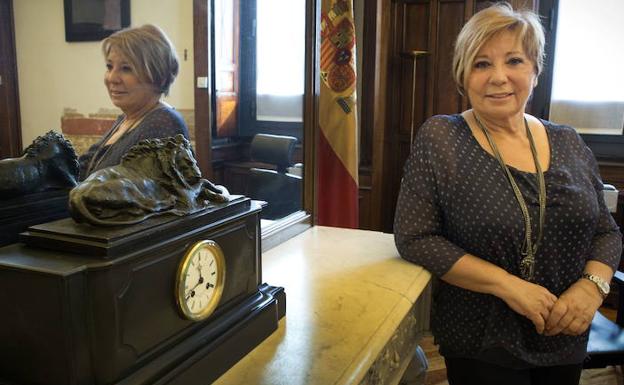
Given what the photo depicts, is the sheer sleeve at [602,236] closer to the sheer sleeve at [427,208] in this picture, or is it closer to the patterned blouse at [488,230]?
the patterned blouse at [488,230]

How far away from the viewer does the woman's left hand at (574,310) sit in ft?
4.70

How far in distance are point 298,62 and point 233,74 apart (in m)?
0.51

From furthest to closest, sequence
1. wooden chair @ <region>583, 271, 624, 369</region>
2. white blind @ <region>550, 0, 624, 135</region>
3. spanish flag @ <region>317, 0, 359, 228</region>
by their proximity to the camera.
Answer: white blind @ <region>550, 0, 624, 135</region> < spanish flag @ <region>317, 0, 359, 228</region> < wooden chair @ <region>583, 271, 624, 369</region>

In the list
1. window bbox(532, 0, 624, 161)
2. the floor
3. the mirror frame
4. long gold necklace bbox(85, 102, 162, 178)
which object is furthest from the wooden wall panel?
long gold necklace bbox(85, 102, 162, 178)

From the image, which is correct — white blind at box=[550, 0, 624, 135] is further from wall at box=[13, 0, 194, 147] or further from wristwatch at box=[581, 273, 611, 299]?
wall at box=[13, 0, 194, 147]

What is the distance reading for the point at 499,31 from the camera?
5.02 feet

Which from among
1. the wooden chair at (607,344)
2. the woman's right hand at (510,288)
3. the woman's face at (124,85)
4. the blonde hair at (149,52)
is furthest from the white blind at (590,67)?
the woman's face at (124,85)

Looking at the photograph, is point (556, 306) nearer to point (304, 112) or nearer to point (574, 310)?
point (574, 310)

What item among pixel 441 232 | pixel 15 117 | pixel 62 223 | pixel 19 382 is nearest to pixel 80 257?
pixel 62 223

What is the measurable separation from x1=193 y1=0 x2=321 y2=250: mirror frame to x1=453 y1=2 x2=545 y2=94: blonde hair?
57 cm

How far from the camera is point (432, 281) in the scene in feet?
5.39

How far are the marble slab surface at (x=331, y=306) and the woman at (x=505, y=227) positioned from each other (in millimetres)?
144

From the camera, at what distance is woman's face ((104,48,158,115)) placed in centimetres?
100

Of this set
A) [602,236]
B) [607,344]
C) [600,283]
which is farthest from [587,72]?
[600,283]
